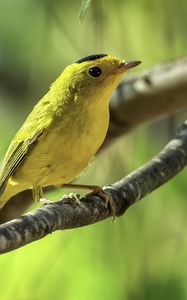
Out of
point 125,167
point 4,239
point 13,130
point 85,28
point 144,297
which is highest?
point 85,28

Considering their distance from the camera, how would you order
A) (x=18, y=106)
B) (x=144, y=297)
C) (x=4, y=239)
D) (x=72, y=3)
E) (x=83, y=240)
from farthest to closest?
(x=18, y=106) → (x=72, y=3) → (x=83, y=240) → (x=144, y=297) → (x=4, y=239)

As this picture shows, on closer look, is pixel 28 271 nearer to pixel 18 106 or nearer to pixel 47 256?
pixel 47 256

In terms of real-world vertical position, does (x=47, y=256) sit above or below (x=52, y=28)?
below

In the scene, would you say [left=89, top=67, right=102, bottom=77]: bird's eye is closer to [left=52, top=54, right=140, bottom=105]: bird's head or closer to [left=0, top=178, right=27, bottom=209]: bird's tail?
[left=52, top=54, right=140, bottom=105]: bird's head

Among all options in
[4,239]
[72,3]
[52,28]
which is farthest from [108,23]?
[4,239]

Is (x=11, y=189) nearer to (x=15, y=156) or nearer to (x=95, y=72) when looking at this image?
(x=15, y=156)

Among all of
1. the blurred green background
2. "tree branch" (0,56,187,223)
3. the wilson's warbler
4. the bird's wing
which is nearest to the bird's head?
the wilson's warbler

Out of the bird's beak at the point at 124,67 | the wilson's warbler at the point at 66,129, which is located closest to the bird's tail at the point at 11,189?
the wilson's warbler at the point at 66,129

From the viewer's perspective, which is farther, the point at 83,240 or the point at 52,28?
the point at 52,28

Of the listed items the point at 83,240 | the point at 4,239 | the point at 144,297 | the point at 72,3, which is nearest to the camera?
the point at 4,239
